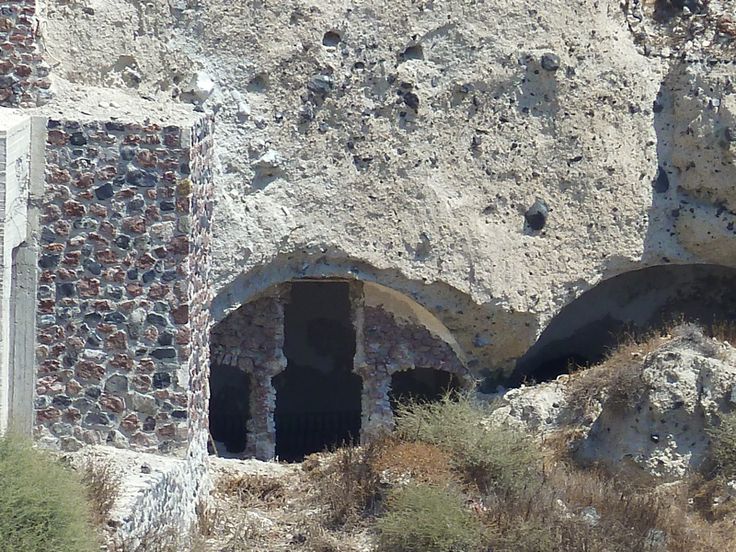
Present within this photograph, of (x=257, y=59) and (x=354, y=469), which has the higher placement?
(x=257, y=59)

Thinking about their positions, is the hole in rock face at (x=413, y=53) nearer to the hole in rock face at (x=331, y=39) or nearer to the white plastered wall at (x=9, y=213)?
the hole in rock face at (x=331, y=39)

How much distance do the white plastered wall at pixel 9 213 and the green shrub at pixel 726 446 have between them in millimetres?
5433

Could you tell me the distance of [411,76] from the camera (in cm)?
1496

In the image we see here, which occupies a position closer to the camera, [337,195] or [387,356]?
[337,195]

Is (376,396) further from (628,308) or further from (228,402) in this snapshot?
(628,308)

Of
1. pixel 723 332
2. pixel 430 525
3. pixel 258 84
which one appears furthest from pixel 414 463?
pixel 723 332

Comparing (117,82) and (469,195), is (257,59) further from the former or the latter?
(469,195)

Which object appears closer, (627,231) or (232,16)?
(232,16)

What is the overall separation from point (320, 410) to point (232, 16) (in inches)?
193

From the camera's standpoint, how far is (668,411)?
14469 mm

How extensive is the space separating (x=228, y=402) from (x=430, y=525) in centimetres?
498

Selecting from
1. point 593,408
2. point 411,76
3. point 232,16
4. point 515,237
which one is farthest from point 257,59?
point 593,408

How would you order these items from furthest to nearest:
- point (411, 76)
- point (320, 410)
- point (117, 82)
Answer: point (320, 410) → point (411, 76) → point (117, 82)

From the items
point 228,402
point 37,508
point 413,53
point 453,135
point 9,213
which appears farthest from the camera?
point 228,402
